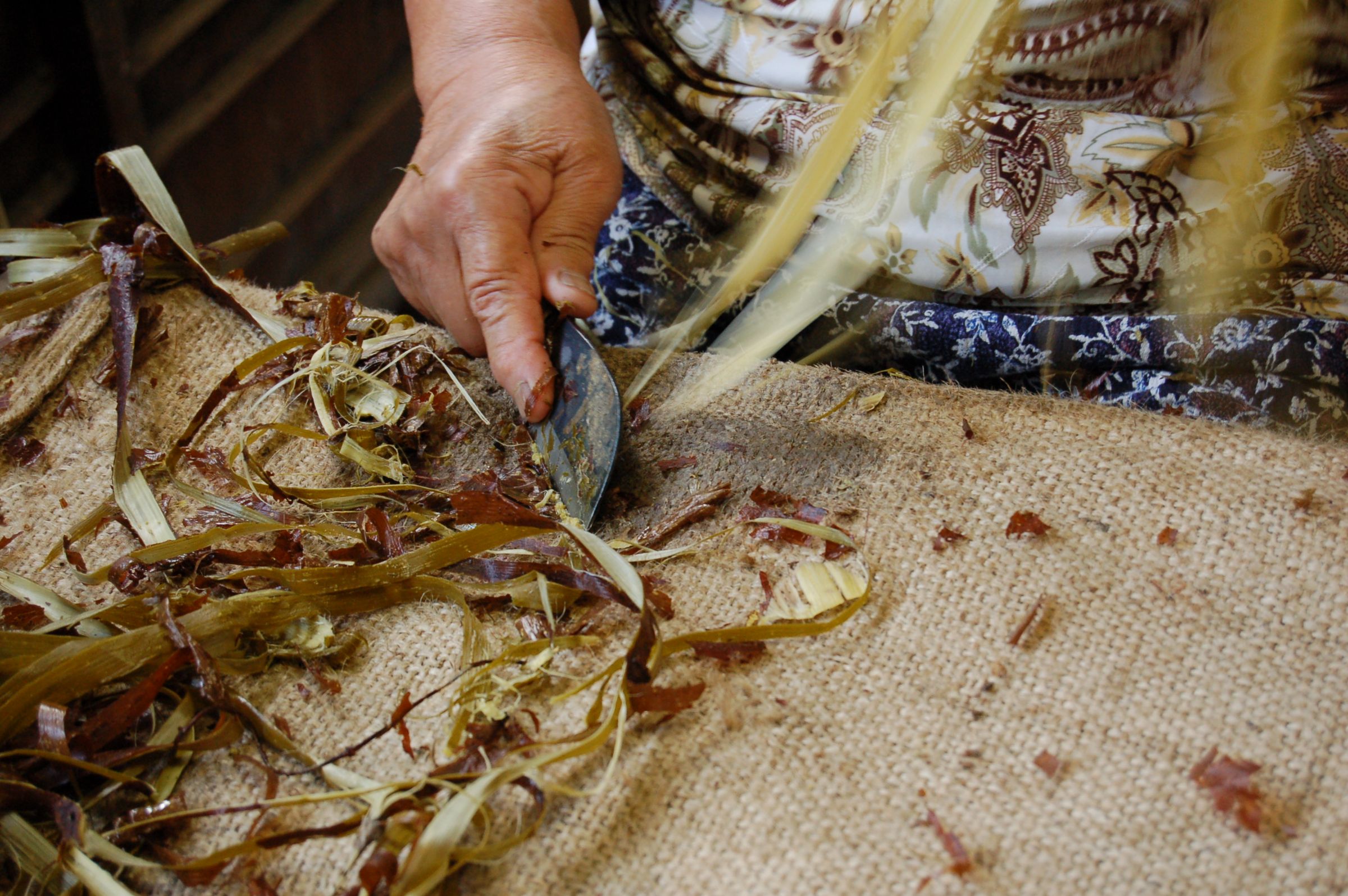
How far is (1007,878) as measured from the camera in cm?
59

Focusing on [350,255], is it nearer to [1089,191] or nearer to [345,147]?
[345,147]

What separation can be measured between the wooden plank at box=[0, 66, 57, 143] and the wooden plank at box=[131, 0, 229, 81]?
0.15 metres

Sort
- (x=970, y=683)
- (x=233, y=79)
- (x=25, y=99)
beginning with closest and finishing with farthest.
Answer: (x=970, y=683), (x=25, y=99), (x=233, y=79)

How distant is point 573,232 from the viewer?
1.06m

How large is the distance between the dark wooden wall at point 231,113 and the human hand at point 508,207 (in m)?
1.15

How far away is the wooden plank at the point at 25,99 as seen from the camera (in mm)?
1823

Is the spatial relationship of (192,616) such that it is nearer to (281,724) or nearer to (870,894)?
(281,724)

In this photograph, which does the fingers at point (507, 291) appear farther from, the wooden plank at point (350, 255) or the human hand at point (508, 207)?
the wooden plank at point (350, 255)

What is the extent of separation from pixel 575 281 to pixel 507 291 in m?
0.07

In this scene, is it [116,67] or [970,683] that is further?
[116,67]

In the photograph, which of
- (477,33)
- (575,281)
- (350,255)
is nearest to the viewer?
(575,281)

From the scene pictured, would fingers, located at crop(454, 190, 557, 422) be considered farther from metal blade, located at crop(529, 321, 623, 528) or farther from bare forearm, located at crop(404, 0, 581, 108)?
bare forearm, located at crop(404, 0, 581, 108)

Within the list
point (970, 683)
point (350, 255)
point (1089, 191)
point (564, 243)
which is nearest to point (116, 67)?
point (350, 255)

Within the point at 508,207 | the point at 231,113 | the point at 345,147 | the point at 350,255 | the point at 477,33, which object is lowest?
the point at 350,255
